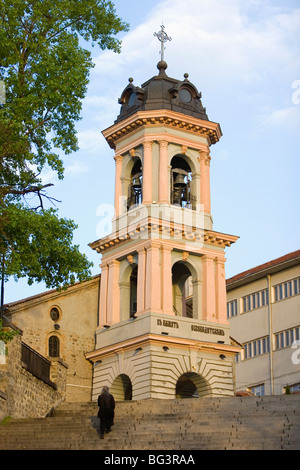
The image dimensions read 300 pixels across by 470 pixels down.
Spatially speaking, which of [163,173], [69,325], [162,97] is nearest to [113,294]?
[69,325]

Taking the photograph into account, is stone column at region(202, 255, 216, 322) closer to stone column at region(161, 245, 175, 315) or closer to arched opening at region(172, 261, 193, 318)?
arched opening at region(172, 261, 193, 318)

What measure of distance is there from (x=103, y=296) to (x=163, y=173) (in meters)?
6.64

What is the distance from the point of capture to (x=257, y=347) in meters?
63.0

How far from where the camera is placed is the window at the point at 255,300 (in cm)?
6303

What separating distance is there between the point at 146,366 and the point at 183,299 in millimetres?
6075

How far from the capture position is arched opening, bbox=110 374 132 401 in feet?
152

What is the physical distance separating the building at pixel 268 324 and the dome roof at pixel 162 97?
1526 centimetres

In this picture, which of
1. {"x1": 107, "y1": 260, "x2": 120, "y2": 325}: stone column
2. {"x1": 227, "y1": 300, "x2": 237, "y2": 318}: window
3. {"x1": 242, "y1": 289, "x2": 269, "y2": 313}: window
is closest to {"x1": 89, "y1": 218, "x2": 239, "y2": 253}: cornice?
{"x1": 107, "y1": 260, "x2": 120, "y2": 325}: stone column

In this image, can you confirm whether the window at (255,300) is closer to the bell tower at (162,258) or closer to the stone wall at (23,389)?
the bell tower at (162,258)

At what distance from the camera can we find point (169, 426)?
93.6ft

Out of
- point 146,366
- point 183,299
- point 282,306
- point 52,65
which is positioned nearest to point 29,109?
point 52,65

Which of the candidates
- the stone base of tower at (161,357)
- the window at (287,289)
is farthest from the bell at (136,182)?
the window at (287,289)

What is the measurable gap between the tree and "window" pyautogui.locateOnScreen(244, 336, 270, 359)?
1362 inches
